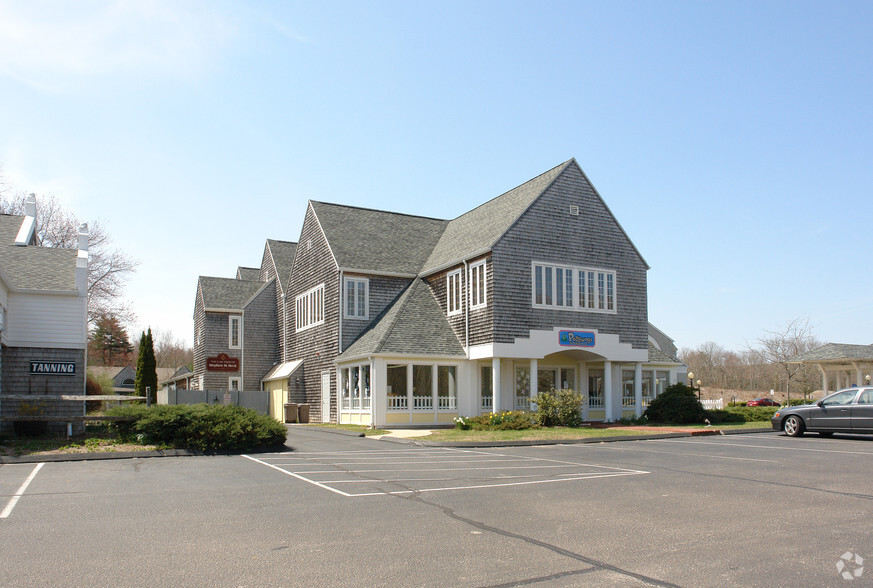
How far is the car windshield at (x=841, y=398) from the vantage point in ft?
68.9

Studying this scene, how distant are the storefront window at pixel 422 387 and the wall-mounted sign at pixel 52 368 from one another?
485 inches

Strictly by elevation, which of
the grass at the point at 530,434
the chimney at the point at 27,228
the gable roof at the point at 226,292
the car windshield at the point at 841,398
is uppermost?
the chimney at the point at 27,228

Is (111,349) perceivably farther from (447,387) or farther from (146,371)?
(447,387)

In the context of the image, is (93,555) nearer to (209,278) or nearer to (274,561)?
(274,561)

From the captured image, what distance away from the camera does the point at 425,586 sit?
582 cm

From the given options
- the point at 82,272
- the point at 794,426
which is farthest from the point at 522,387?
the point at 82,272

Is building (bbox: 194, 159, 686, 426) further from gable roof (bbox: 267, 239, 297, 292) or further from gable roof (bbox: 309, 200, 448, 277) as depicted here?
gable roof (bbox: 267, 239, 297, 292)

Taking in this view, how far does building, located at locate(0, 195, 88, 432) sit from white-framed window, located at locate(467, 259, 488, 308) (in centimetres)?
1402

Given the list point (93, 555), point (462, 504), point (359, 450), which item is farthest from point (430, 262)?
point (93, 555)

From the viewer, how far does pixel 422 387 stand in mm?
28797

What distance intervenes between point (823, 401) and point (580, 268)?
1061 centimetres

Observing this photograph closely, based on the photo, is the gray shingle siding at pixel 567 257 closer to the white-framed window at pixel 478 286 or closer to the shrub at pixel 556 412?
the white-framed window at pixel 478 286

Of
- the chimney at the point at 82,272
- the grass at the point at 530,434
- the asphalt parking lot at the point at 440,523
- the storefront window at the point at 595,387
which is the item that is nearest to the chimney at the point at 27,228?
the chimney at the point at 82,272

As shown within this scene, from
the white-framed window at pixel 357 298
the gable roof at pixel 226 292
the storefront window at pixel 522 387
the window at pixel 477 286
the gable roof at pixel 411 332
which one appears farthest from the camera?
the gable roof at pixel 226 292
